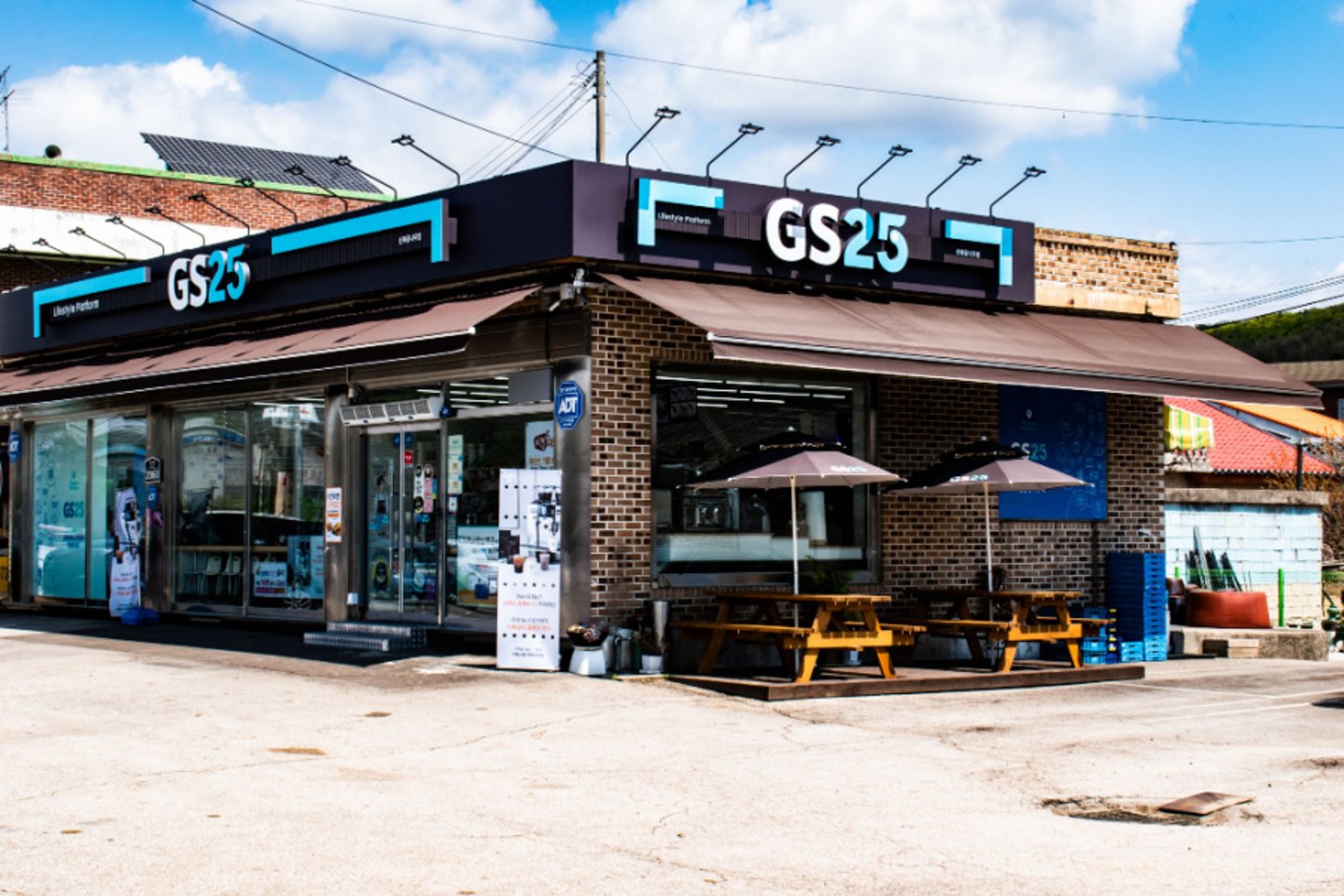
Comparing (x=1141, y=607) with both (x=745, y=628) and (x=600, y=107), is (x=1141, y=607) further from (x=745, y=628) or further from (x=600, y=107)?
(x=600, y=107)

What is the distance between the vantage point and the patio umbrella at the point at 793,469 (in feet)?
46.1

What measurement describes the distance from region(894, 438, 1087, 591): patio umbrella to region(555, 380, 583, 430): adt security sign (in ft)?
12.1

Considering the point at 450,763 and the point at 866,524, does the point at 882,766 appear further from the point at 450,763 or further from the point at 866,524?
the point at 866,524

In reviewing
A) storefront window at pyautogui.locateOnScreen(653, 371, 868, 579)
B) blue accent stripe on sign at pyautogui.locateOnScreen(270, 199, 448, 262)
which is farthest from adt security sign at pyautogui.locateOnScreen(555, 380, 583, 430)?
blue accent stripe on sign at pyautogui.locateOnScreen(270, 199, 448, 262)

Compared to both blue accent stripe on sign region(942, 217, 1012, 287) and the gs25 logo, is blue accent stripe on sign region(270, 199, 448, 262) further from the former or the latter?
blue accent stripe on sign region(942, 217, 1012, 287)

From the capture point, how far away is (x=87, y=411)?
72.9 ft

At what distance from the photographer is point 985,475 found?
15.4 metres

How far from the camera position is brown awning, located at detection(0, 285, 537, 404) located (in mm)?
14344

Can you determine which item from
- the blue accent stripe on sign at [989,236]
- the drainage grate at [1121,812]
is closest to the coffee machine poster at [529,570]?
the blue accent stripe on sign at [989,236]

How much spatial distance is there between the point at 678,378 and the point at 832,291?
2.08 meters

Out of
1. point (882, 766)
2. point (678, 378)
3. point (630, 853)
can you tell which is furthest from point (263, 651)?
point (630, 853)

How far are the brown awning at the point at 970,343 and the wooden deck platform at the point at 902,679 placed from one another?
9.22ft

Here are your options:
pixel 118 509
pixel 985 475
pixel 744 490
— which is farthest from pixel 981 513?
pixel 118 509

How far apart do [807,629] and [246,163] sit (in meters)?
23.9
